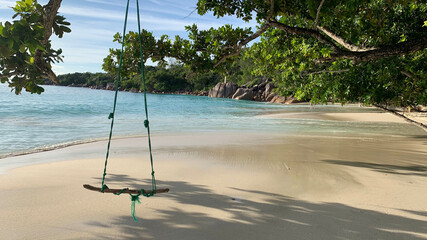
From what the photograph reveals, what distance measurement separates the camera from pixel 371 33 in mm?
7387

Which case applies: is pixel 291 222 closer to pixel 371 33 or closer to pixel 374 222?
pixel 374 222

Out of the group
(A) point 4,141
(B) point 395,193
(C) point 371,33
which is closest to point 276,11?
(C) point 371,33

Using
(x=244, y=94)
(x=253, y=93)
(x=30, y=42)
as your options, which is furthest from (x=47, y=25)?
(x=244, y=94)

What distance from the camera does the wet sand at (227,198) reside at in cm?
372

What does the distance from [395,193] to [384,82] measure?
634cm

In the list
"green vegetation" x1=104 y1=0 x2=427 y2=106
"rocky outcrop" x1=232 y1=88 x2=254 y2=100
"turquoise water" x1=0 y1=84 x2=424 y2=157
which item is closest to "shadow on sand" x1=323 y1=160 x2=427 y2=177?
"green vegetation" x1=104 y1=0 x2=427 y2=106

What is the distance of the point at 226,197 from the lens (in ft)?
15.9

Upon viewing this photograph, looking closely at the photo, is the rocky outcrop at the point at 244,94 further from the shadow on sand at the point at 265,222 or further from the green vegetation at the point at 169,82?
the shadow on sand at the point at 265,222

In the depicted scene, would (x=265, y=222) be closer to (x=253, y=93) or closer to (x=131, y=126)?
(x=131, y=126)

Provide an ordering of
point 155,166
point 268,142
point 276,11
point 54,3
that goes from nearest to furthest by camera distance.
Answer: point 54,3, point 276,11, point 155,166, point 268,142

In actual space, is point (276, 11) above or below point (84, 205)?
above

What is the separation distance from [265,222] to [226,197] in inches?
40.9

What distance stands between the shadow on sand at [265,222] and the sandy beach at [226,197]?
0.01 meters

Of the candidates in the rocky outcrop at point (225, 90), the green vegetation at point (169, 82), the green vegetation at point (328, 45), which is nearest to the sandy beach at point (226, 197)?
the green vegetation at point (328, 45)
